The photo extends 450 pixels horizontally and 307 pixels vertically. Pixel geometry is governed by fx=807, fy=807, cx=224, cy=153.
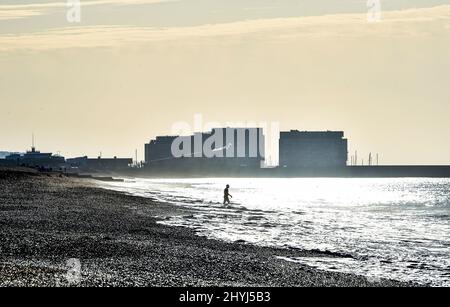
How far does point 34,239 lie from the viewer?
26.4 m

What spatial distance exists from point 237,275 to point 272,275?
119cm

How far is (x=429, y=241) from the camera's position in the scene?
40.3 metres

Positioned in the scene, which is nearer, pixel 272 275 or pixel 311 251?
pixel 272 275

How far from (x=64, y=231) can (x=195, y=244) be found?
16.4 ft
